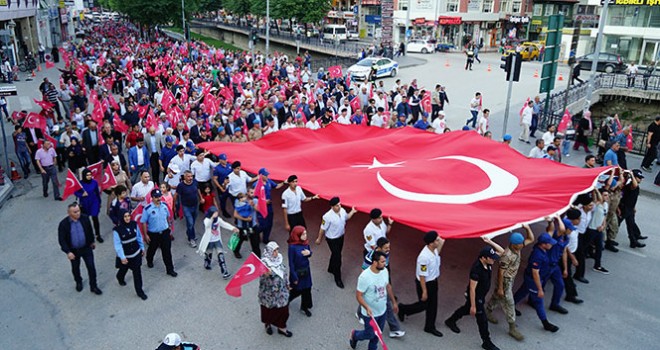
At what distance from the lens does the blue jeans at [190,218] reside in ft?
33.1

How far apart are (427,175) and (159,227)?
5197mm

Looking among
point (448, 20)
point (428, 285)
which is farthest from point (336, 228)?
point (448, 20)

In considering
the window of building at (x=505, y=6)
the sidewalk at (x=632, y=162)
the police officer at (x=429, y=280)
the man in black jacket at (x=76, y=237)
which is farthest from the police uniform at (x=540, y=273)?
the window of building at (x=505, y=6)

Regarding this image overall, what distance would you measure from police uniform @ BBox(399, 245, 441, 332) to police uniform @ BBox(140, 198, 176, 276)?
13.6 feet

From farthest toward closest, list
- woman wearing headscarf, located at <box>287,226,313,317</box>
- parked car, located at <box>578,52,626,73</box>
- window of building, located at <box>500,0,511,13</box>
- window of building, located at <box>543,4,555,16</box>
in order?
window of building, located at <box>543,4,555,16</box> → window of building, located at <box>500,0,511,13</box> → parked car, located at <box>578,52,626,73</box> → woman wearing headscarf, located at <box>287,226,313,317</box>

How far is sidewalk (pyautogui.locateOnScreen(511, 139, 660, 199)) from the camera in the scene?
14.1 meters

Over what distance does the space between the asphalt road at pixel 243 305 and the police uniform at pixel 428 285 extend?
10.5 inches

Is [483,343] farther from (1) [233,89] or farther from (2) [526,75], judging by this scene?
(2) [526,75]

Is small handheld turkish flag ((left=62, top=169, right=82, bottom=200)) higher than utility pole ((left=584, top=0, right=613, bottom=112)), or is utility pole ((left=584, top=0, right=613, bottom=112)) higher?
utility pole ((left=584, top=0, right=613, bottom=112))

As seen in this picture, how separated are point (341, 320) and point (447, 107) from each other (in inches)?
726

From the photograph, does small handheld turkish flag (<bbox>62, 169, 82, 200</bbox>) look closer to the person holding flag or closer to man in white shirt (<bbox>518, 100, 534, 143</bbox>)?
the person holding flag

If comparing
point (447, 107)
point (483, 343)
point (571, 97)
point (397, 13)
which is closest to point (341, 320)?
point (483, 343)

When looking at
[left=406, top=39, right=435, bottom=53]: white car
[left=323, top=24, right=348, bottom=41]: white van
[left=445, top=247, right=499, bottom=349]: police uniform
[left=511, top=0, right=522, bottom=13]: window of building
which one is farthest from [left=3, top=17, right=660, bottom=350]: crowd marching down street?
[left=511, top=0, right=522, bottom=13]: window of building

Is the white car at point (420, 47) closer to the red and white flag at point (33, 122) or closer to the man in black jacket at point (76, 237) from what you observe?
Result: the red and white flag at point (33, 122)
